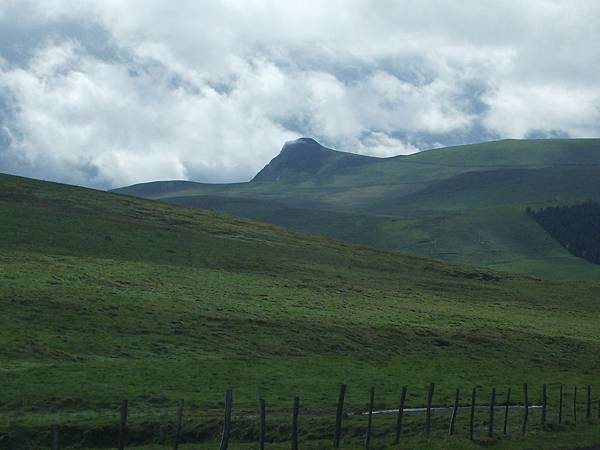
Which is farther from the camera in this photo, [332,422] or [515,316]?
[515,316]

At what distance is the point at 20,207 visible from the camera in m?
108

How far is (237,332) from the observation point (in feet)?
196

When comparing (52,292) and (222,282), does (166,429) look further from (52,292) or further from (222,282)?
(222,282)

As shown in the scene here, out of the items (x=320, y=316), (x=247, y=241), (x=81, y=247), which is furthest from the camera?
(x=247, y=241)

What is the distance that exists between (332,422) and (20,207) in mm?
82538

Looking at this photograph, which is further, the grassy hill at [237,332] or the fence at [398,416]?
the grassy hill at [237,332]

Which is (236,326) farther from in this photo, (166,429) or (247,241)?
(247,241)

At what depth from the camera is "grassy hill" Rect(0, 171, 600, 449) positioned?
36031 mm

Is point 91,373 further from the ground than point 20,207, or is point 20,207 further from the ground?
point 20,207

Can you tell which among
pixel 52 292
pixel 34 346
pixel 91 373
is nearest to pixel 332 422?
pixel 91 373

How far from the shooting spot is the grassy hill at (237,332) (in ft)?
118

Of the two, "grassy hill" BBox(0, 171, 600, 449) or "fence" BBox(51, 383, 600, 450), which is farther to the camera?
"grassy hill" BBox(0, 171, 600, 449)

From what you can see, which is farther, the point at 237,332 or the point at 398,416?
the point at 237,332

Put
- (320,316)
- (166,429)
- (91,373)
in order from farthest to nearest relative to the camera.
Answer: (320,316)
(91,373)
(166,429)
